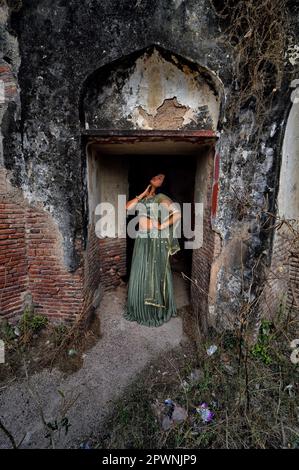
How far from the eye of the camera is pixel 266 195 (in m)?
3.15

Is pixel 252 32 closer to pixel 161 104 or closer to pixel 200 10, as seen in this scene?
pixel 200 10

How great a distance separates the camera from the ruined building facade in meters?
2.97

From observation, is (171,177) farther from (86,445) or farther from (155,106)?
(86,445)

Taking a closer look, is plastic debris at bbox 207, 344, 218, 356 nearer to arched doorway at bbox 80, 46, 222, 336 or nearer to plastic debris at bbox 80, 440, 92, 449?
arched doorway at bbox 80, 46, 222, 336

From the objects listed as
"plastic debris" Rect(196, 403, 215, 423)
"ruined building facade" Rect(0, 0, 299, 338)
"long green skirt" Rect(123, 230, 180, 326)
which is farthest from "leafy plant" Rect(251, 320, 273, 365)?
"long green skirt" Rect(123, 230, 180, 326)

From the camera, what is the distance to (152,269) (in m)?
4.02

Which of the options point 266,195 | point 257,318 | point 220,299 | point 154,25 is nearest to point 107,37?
point 154,25

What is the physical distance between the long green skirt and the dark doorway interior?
2.00 m

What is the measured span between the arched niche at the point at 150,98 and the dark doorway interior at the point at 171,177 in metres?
2.82

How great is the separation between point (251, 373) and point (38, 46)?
14.7ft
